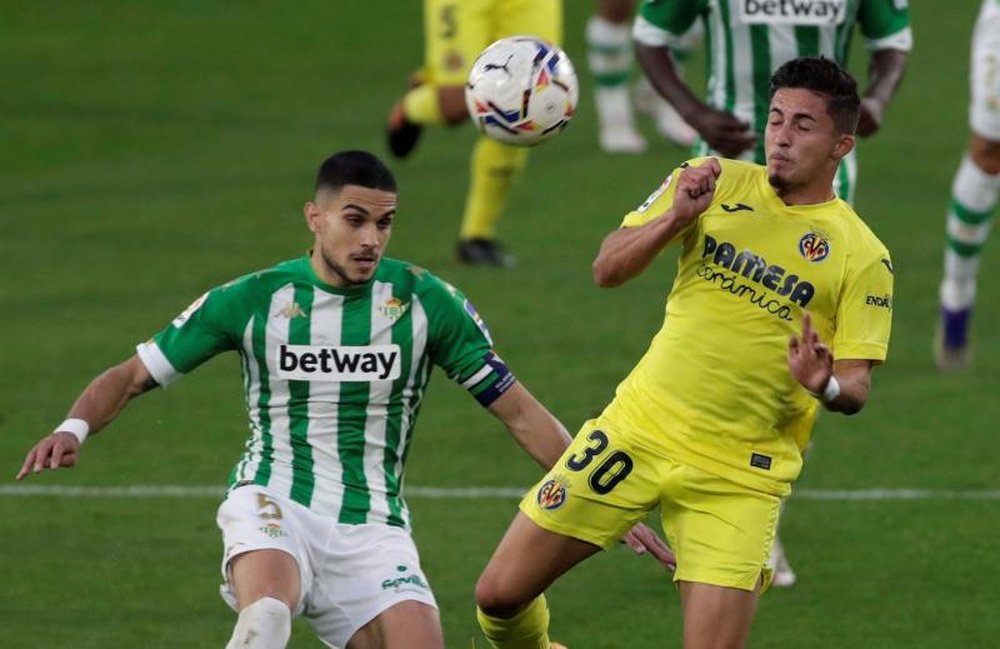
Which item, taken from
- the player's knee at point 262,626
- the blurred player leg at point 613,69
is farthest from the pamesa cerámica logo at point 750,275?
the blurred player leg at point 613,69

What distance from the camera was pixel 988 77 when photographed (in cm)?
1062

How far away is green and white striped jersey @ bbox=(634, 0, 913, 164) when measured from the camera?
846 cm

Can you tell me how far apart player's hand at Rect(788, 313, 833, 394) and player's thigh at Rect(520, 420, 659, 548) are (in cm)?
71

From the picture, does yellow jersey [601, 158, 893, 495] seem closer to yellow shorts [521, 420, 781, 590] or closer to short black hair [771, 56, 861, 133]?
yellow shorts [521, 420, 781, 590]

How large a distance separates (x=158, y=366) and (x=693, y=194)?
67.9 inches

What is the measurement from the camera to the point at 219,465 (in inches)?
388

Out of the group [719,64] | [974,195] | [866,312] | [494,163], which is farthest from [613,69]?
[866,312]

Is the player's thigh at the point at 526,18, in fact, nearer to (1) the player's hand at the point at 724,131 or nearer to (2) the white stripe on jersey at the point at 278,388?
(1) the player's hand at the point at 724,131

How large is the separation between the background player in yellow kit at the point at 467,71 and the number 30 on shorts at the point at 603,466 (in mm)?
6413

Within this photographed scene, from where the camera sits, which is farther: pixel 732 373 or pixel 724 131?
pixel 724 131

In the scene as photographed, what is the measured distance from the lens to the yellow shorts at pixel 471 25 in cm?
1298

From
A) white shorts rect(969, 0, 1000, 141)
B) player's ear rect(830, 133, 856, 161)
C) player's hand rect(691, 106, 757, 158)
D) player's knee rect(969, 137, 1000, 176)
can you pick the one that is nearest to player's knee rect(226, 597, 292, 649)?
player's ear rect(830, 133, 856, 161)

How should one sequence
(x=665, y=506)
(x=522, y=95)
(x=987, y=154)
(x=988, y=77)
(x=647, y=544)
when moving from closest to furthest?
(x=665, y=506) < (x=647, y=544) < (x=522, y=95) < (x=988, y=77) < (x=987, y=154)

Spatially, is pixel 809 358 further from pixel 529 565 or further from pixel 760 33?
pixel 760 33
